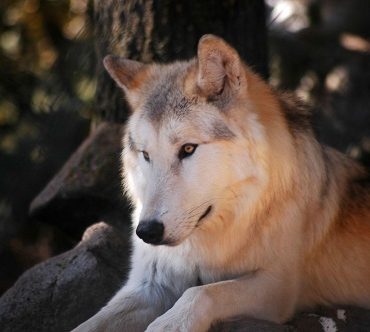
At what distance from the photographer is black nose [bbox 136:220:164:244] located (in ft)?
11.9

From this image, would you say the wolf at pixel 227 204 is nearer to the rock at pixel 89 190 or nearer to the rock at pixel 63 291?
the rock at pixel 63 291

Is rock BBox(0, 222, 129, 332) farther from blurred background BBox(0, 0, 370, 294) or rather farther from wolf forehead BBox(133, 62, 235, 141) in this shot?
blurred background BBox(0, 0, 370, 294)

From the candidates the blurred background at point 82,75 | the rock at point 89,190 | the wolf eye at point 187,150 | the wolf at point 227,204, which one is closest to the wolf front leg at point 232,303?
the wolf at point 227,204

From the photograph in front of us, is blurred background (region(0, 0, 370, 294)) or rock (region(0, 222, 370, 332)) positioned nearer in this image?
rock (region(0, 222, 370, 332))

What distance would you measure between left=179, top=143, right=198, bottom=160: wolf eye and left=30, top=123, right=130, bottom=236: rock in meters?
2.34

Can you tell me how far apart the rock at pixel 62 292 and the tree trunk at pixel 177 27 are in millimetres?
1762

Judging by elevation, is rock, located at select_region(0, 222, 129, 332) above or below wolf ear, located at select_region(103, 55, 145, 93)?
below

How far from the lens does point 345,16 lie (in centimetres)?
1039

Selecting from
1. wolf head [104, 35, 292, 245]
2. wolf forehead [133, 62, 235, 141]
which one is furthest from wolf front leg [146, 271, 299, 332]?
wolf forehead [133, 62, 235, 141]

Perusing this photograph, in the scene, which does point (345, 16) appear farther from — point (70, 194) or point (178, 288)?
point (178, 288)

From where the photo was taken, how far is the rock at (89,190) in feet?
20.0

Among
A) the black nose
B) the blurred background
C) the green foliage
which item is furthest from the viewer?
the green foliage

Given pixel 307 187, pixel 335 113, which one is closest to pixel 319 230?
pixel 307 187

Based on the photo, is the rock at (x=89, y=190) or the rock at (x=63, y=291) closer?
the rock at (x=63, y=291)
